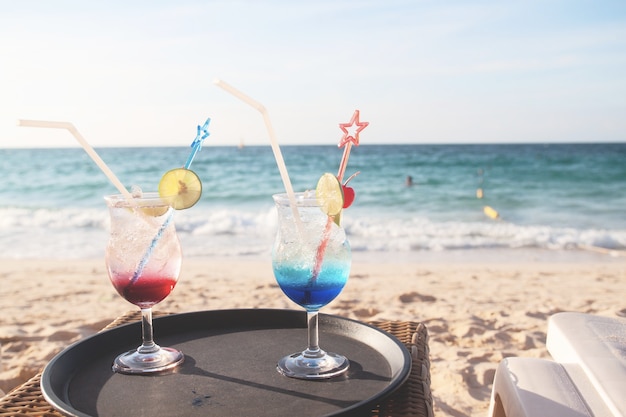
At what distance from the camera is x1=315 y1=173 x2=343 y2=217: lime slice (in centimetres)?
128

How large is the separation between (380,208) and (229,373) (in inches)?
453

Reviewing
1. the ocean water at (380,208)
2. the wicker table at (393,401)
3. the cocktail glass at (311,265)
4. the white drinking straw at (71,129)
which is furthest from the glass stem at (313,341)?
the ocean water at (380,208)

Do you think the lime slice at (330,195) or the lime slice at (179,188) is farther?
the lime slice at (179,188)

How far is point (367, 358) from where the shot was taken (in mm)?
1470

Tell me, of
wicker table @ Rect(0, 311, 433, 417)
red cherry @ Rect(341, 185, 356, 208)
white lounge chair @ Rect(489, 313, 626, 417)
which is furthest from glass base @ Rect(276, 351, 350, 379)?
white lounge chair @ Rect(489, 313, 626, 417)

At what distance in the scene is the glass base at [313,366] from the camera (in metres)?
1.33

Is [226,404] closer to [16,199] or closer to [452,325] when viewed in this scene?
[452,325]

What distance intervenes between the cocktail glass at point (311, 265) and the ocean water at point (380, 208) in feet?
19.4

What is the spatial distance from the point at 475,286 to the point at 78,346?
4293mm

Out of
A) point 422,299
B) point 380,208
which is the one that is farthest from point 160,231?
point 380,208

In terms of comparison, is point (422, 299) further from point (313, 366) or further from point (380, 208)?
point (380, 208)

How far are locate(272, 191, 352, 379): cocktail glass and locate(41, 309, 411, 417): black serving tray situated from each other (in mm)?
49

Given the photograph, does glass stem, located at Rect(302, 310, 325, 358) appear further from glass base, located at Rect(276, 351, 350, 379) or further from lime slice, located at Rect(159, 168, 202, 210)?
lime slice, located at Rect(159, 168, 202, 210)

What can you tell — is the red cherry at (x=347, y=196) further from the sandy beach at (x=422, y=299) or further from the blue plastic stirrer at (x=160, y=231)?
the sandy beach at (x=422, y=299)
